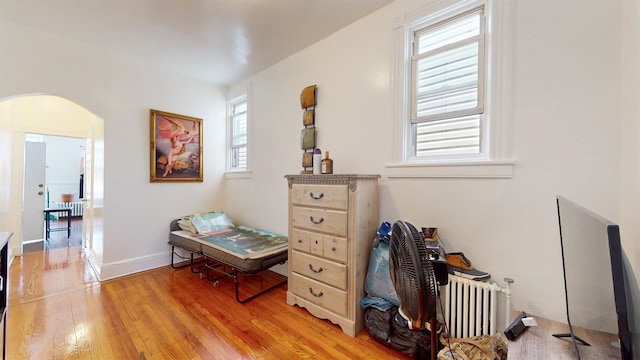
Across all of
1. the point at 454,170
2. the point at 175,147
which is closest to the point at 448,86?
the point at 454,170

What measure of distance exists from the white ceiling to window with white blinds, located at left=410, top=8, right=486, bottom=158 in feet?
1.95

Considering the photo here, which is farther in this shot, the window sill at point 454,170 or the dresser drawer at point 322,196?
the dresser drawer at point 322,196

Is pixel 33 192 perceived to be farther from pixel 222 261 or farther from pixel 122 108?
pixel 222 261

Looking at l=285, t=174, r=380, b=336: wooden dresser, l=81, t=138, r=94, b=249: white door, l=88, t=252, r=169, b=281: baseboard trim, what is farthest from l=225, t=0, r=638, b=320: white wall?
l=81, t=138, r=94, b=249: white door

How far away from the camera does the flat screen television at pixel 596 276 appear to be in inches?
25.1

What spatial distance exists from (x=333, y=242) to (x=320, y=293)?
1.61ft

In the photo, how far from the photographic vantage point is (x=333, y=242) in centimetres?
206

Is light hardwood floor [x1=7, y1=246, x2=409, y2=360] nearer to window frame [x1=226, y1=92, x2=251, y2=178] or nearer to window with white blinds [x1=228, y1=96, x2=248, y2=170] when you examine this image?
window frame [x1=226, y1=92, x2=251, y2=178]

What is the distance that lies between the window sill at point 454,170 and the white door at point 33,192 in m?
6.54

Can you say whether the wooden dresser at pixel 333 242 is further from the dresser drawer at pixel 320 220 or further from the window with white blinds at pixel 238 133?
the window with white blinds at pixel 238 133

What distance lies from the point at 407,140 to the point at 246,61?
2369 mm

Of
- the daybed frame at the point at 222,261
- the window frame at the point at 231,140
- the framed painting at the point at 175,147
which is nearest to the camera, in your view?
the daybed frame at the point at 222,261

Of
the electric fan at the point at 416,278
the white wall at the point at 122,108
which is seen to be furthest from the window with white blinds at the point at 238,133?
the electric fan at the point at 416,278

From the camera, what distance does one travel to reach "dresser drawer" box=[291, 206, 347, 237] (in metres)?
2.01
